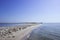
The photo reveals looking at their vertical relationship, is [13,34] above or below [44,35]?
above

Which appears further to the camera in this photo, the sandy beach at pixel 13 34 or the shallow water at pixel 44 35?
the shallow water at pixel 44 35

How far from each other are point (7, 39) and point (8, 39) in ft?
0.50

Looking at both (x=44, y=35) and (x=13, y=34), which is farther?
(x=44, y=35)

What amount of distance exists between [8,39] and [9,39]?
6.1 inches

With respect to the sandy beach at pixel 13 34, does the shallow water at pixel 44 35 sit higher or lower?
lower

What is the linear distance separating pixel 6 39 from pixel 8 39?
30 centimetres

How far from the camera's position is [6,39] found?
Result: 14.2 metres

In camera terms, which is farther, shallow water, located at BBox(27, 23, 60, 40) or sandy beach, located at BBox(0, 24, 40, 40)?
shallow water, located at BBox(27, 23, 60, 40)

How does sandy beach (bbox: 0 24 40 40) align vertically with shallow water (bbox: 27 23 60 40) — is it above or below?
above

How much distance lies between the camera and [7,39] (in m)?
14.3

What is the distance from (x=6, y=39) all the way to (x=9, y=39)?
0.46m

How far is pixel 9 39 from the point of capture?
14.3 metres
